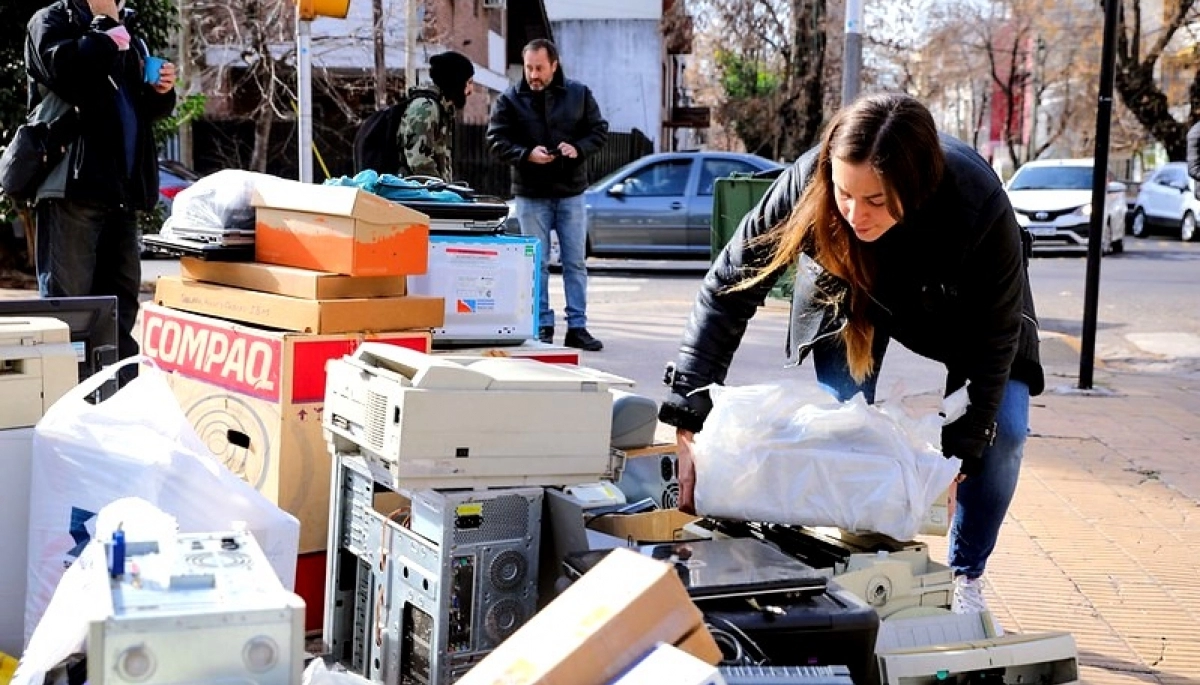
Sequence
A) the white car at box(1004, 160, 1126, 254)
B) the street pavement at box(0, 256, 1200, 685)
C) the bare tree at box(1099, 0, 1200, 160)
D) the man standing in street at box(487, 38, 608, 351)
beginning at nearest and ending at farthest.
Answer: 1. the street pavement at box(0, 256, 1200, 685)
2. the man standing in street at box(487, 38, 608, 351)
3. the white car at box(1004, 160, 1126, 254)
4. the bare tree at box(1099, 0, 1200, 160)

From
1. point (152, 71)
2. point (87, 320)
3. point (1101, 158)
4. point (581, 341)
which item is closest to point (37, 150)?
point (152, 71)

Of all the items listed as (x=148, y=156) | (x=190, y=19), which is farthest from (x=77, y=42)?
(x=190, y=19)

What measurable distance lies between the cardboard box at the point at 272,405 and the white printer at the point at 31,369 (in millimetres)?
507

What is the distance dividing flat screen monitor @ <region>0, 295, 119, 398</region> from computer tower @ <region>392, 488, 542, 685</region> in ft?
4.45

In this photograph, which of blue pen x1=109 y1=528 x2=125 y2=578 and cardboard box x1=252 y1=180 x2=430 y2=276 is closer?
blue pen x1=109 y1=528 x2=125 y2=578

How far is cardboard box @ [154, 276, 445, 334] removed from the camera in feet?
13.0

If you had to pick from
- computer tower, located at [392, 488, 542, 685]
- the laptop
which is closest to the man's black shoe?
computer tower, located at [392, 488, 542, 685]

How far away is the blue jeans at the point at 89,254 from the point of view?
5364 millimetres

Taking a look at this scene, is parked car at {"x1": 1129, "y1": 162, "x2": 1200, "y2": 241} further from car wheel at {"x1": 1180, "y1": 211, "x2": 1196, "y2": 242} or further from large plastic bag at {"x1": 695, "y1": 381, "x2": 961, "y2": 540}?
large plastic bag at {"x1": 695, "y1": 381, "x2": 961, "y2": 540}

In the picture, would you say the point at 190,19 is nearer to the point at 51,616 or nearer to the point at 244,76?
the point at 244,76

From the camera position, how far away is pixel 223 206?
14.7 feet

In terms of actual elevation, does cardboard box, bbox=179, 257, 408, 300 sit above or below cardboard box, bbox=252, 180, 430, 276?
below

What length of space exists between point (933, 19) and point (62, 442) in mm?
45843

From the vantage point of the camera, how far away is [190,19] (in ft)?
62.7
